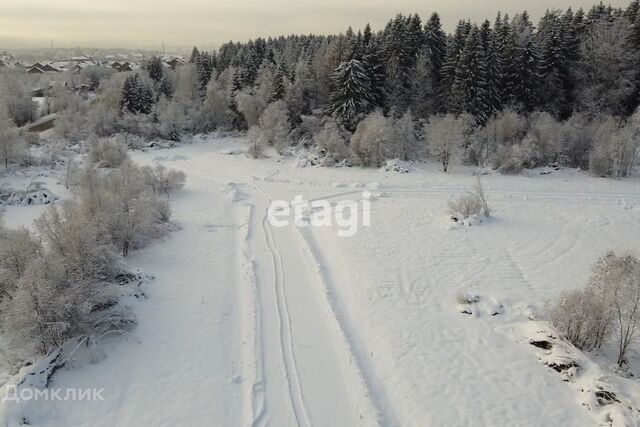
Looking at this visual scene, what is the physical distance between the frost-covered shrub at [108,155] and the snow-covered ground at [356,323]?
508 inches

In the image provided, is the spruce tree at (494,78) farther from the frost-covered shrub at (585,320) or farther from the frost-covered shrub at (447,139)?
the frost-covered shrub at (585,320)

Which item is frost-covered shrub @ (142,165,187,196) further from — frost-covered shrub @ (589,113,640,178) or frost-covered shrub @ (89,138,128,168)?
frost-covered shrub @ (589,113,640,178)

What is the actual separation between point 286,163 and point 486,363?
28415 millimetres

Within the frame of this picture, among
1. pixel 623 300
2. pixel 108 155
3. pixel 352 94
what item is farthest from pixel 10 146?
pixel 623 300

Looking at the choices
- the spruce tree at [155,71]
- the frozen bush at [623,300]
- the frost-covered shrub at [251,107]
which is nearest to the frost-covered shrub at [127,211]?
the frozen bush at [623,300]

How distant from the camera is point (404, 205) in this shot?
82.6ft

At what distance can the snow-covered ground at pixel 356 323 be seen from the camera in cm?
995

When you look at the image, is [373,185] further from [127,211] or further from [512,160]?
[127,211]

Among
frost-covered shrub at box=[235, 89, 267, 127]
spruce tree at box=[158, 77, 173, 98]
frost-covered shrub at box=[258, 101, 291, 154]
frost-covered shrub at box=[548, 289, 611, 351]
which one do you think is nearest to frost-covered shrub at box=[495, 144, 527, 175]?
frost-covered shrub at box=[258, 101, 291, 154]

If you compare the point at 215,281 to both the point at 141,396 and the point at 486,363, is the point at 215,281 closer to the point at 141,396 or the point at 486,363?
the point at 141,396

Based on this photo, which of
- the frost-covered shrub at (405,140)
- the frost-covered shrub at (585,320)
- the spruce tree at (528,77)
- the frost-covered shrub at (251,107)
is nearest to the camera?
the frost-covered shrub at (585,320)

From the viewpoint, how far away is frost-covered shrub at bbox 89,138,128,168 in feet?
119

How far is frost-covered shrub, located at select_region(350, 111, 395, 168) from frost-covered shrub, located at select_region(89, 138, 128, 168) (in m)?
18.4

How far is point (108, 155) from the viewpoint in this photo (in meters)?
36.6
